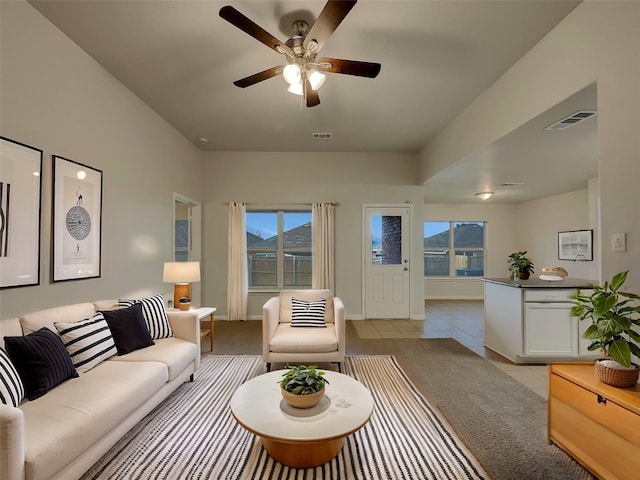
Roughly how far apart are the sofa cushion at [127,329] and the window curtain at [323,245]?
122 inches

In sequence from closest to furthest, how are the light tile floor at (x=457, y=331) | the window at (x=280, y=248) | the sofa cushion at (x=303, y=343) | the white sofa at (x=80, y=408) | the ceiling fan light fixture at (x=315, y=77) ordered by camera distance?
the white sofa at (x=80, y=408) → the ceiling fan light fixture at (x=315, y=77) → the sofa cushion at (x=303, y=343) → the light tile floor at (x=457, y=331) → the window at (x=280, y=248)

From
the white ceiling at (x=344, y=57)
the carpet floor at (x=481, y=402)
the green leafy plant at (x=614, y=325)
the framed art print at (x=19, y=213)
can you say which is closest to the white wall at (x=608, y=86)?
the white ceiling at (x=344, y=57)

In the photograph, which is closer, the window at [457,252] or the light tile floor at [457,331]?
the light tile floor at [457,331]

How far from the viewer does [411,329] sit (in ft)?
16.1

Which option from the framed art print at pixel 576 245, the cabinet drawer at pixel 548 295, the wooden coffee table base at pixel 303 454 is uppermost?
the framed art print at pixel 576 245

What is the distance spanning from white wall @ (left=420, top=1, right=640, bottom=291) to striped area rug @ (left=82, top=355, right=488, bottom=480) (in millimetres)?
1564

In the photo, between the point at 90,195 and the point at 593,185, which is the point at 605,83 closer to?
the point at 90,195

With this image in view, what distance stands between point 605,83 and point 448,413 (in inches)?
100

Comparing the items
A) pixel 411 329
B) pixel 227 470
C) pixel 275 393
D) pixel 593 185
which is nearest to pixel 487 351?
pixel 411 329

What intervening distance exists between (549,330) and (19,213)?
4.90 m

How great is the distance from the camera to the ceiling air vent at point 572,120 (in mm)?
2626

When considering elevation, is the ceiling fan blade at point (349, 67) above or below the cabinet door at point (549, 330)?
above

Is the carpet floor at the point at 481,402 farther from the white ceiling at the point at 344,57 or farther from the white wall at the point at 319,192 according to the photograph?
the white ceiling at the point at 344,57

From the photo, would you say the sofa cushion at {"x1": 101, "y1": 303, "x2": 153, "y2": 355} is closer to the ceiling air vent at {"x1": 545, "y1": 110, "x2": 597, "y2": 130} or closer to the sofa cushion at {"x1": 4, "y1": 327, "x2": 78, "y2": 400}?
the sofa cushion at {"x1": 4, "y1": 327, "x2": 78, "y2": 400}
